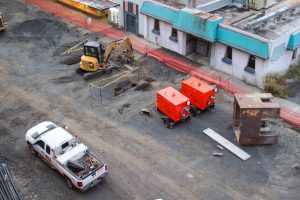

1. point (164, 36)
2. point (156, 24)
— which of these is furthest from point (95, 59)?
point (156, 24)

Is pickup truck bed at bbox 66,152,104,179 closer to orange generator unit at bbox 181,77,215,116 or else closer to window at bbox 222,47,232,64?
orange generator unit at bbox 181,77,215,116

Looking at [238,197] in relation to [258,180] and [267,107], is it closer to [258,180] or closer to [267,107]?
[258,180]

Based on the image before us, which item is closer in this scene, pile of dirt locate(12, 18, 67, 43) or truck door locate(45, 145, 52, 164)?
truck door locate(45, 145, 52, 164)

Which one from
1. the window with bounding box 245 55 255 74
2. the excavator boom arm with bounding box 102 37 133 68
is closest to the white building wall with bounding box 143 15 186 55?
the excavator boom arm with bounding box 102 37 133 68

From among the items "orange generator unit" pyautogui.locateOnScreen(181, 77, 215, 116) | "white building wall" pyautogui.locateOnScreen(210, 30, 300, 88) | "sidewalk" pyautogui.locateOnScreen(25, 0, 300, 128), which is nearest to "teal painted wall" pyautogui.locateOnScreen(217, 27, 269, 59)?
"white building wall" pyautogui.locateOnScreen(210, 30, 300, 88)

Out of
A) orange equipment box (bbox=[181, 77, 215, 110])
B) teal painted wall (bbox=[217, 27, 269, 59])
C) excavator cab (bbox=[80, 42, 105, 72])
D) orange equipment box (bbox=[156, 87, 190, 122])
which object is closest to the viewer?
orange equipment box (bbox=[156, 87, 190, 122])

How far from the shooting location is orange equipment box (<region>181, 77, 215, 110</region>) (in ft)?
85.3

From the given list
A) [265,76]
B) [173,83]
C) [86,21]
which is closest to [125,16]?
[86,21]

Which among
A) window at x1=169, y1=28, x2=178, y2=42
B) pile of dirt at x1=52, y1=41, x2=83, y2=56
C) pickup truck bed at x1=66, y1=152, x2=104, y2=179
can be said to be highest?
window at x1=169, y1=28, x2=178, y2=42

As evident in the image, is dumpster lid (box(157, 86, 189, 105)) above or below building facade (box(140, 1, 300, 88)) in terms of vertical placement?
below

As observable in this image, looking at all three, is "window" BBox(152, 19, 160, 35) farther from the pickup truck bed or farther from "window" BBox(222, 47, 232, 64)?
the pickup truck bed

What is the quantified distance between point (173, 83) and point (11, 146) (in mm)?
12658

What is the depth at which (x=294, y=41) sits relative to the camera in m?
28.8

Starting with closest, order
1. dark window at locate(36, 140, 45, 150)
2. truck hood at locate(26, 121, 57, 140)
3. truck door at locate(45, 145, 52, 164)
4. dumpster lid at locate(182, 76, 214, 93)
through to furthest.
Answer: truck door at locate(45, 145, 52, 164) → dark window at locate(36, 140, 45, 150) → truck hood at locate(26, 121, 57, 140) → dumpster lid at locate(182, 76, 214, 93)
